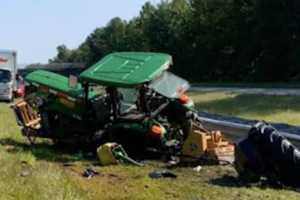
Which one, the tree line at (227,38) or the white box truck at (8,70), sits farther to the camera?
the tree line at (227,38)

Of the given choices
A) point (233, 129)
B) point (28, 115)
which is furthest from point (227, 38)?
point (233, 129)

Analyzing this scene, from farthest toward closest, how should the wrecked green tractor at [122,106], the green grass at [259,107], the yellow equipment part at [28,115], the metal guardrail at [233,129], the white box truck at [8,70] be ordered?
the white box truck at [8,70] → the green grass at [259,107] → the yellow equipment part at [28,115] → the metal guardrail at [233,129] → the wrecked green tractor at [122,106]

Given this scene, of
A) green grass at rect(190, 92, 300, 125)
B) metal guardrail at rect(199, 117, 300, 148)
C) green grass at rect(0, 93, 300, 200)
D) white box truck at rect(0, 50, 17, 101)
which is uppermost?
white box truck at rect(0, 50, 17, 101)

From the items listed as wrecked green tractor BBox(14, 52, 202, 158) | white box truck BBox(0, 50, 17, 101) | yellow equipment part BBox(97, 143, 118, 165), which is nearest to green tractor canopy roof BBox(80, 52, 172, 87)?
Answer: wrecked green tractor BBox(14, 52, 202, 158)

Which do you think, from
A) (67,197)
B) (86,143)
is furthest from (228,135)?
(67,197)

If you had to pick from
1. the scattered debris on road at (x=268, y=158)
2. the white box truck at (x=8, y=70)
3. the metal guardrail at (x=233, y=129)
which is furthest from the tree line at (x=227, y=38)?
the scattered debris on road at (x=268, y=158)

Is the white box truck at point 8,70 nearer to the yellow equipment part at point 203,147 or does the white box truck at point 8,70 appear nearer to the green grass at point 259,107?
the green grass at point 259,107

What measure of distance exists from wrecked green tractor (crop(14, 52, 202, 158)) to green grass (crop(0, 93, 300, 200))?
0.58 metres

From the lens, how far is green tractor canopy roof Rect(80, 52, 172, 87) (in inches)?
488

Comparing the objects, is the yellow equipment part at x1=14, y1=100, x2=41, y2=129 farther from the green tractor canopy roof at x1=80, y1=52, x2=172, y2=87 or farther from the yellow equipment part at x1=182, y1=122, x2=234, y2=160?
the yellow equipment part at x1=182, y1=122, x2=234, y2=160

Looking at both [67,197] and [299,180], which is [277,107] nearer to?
[299,180]

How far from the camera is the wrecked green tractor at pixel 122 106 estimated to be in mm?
12594

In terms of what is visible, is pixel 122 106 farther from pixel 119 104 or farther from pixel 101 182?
pixel 101 182

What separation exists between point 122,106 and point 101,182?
145 inches
